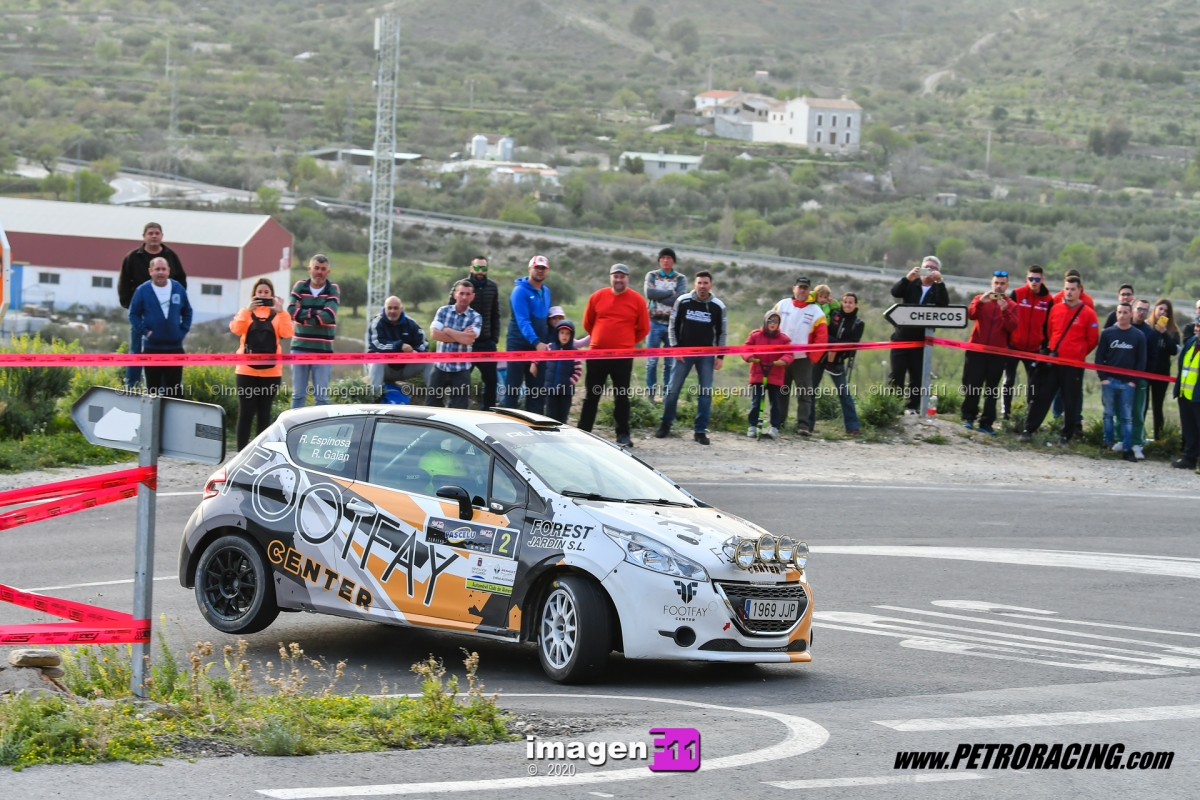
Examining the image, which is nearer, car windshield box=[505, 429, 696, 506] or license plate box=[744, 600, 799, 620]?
license plate box=[744, 600, 799, 620]

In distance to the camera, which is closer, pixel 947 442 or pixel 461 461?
pixel 461 461

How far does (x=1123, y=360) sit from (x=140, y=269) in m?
13.9

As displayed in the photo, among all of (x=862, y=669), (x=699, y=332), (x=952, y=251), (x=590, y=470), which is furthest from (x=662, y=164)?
(x=862, y=669)

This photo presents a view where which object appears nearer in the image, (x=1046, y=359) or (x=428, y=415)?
(x=428, y=415)

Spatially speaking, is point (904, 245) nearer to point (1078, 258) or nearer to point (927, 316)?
point (1078, 258)

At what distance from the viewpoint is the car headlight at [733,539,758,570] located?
8.99 m

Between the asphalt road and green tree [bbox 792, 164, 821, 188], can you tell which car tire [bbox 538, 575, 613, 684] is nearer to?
the asphalt road

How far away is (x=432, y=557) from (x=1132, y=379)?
14785 millimetres

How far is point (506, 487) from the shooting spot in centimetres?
934

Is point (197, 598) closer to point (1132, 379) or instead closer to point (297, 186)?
point (1132, 379)

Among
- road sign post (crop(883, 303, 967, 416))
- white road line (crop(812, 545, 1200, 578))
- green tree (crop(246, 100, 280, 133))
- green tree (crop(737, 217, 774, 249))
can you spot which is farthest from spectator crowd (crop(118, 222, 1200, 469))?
green tree (crop(246, 100, 280, 133))

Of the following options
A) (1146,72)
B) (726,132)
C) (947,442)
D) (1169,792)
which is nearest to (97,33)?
(726,132)

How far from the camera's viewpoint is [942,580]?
13.1 m

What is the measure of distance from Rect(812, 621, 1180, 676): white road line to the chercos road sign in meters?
5.56
